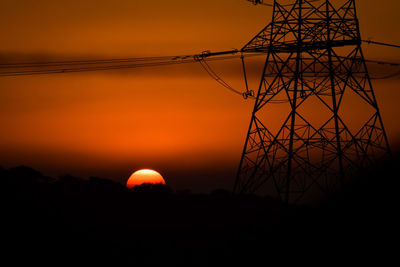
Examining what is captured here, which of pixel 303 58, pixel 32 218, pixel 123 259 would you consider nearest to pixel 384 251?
pixel 123 259

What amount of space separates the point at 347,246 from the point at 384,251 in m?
1.80

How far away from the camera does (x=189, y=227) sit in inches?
1326

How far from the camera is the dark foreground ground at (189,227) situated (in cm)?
2123

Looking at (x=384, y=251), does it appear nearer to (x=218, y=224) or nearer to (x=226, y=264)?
(x=226, y=264)

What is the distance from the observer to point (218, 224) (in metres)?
32.7

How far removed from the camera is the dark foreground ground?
2123 cm

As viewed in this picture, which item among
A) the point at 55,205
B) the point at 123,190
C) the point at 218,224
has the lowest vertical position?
the point at 218,224

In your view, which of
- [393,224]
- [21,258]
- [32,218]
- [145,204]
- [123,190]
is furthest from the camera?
[123,190]

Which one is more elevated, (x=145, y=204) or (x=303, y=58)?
(x=303, y=58)

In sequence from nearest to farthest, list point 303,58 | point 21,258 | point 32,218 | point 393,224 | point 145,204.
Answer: point 393,224, point 21,258, point 32,218, point 303,58, point 145,204

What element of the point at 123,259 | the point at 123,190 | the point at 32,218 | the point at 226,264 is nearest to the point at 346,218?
the point at 226,264

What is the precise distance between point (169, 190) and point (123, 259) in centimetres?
1924

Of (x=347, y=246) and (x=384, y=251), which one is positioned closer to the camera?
(x=384, y=251)

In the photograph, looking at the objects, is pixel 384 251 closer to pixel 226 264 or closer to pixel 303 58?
pixel 226 264
